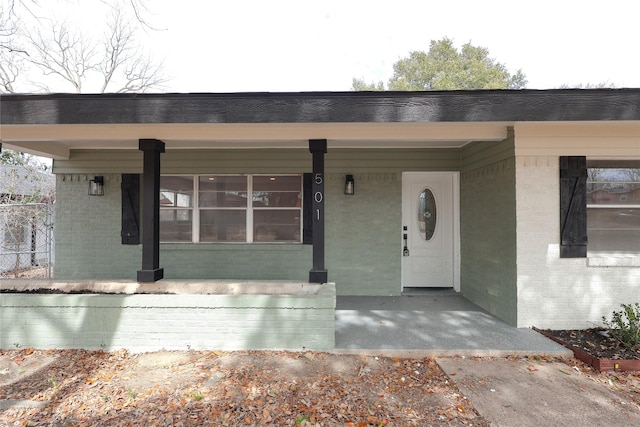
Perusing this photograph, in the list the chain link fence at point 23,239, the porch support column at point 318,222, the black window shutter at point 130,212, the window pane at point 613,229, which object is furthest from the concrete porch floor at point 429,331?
the chain link fence at point 23,239

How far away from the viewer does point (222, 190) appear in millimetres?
5820

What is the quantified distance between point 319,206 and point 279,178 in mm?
2041

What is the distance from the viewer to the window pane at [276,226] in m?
5.77

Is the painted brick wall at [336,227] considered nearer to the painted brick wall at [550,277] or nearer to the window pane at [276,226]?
the window pane at [276,226]

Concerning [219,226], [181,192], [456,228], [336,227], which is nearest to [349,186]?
[336,227]

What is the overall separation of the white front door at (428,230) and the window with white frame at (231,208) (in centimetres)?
A: 191

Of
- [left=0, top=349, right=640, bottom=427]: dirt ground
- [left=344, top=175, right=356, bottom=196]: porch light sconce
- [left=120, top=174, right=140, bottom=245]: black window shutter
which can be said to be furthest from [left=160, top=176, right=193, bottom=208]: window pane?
[left=0, top=349, right=640, bottom=427]: dirt ground

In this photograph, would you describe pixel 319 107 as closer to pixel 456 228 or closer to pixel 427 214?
pixel 427 214

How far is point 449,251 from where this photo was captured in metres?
5.83

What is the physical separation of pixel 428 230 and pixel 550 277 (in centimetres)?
204

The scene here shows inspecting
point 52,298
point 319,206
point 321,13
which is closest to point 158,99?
point 319,206

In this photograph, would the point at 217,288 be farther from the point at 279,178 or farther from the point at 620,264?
the point at 620,264

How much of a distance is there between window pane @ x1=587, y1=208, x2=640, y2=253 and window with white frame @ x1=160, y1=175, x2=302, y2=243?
4.15 m

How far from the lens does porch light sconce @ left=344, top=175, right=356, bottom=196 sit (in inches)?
220
